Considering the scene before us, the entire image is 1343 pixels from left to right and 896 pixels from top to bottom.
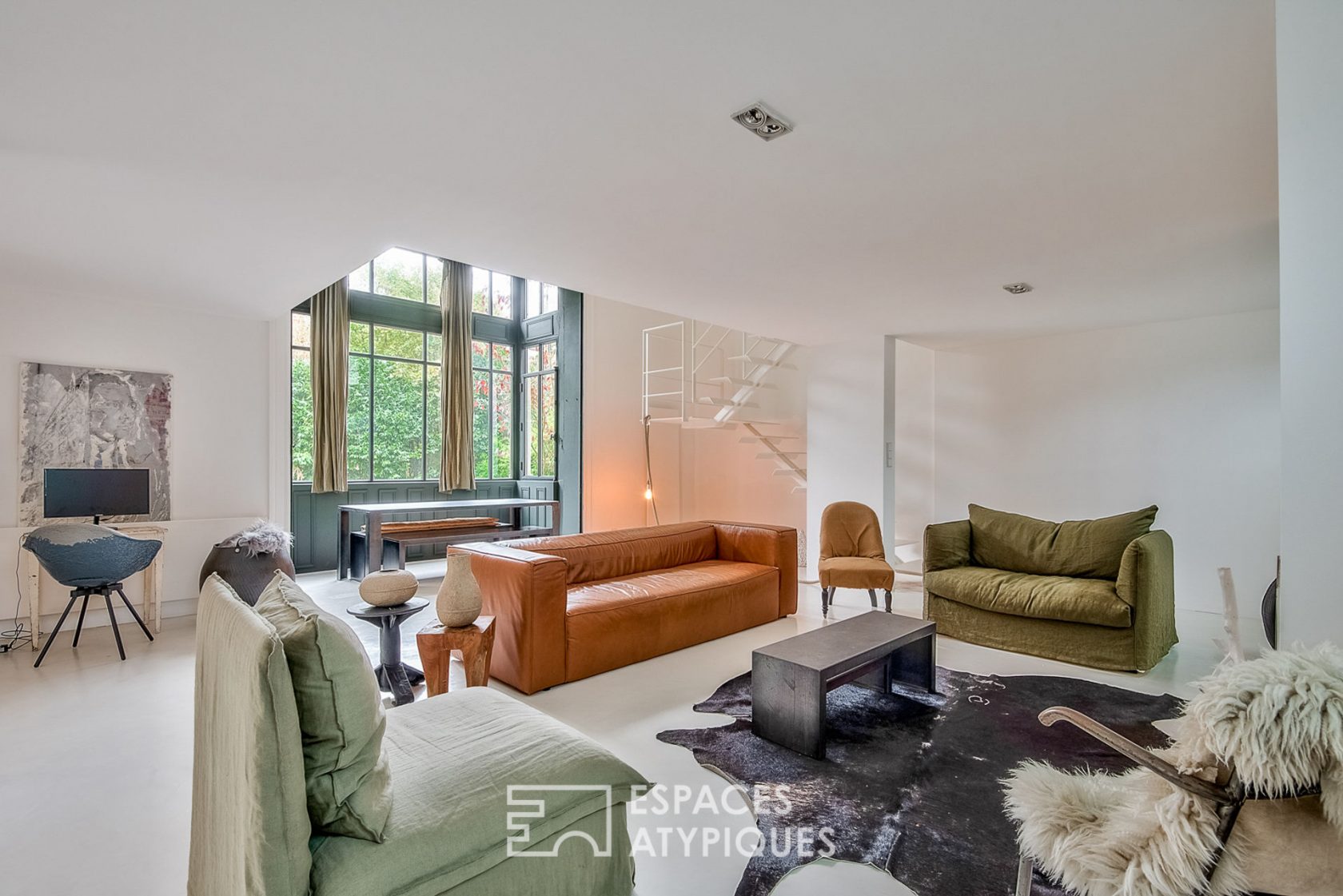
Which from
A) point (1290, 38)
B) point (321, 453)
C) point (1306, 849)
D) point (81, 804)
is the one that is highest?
point (1290, 38)

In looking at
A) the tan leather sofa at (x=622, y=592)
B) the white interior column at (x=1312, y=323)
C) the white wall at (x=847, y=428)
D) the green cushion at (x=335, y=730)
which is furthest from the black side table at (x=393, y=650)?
the white wall at (x=847, y=428)

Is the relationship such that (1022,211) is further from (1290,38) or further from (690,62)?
(690,62)

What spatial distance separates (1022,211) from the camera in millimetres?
2957

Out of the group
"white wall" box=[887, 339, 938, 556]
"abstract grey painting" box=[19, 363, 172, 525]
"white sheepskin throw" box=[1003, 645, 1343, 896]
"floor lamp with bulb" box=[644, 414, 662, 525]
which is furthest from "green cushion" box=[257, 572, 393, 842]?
"floor lamp with bulb" box=[644, 414, 662, 525]

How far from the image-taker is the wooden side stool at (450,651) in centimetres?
275

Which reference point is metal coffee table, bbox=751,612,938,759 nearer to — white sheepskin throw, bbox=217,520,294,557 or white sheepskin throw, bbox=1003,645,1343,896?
white sheepskin throw, bbox=1003,645,1343,896

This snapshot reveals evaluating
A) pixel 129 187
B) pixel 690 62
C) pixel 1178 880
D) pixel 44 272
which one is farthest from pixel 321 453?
pixel 1178 880

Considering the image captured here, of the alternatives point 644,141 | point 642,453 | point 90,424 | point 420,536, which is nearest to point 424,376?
point 420,536

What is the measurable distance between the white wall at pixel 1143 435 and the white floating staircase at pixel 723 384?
1765 millimetres

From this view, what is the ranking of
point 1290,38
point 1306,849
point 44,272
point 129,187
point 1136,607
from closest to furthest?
point 1306,849 → point 1290,38 → point 129,187 → point 1136,607 → point 44,272

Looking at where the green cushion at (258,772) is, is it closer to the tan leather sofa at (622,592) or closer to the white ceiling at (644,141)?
the white ceiling at (644,141)

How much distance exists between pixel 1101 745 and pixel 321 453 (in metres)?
7.20

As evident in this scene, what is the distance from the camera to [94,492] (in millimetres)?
4156

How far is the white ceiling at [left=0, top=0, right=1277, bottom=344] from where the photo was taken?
1.72 m
